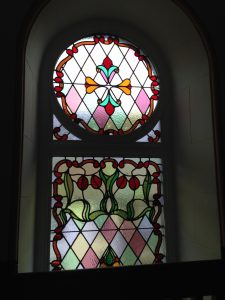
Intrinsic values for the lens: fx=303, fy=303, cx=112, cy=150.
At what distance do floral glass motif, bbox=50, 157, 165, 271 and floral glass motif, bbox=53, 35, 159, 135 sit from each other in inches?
7.9

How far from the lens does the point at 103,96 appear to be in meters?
1.50

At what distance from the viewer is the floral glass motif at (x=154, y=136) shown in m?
1.51

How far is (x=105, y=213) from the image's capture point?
1.41 metres

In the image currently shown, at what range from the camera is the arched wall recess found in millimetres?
1224

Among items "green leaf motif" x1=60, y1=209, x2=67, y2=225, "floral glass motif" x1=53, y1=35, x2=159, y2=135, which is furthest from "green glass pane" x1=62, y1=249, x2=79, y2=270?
"floral glass motif" x1=53, y1=35, x2=159, y2=135

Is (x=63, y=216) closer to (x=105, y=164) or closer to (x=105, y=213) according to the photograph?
(x=105, y=213)
